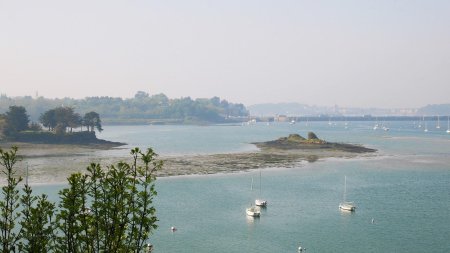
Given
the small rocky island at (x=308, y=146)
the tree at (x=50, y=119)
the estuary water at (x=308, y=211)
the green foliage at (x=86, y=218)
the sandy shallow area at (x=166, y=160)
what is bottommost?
the estuary water at (x=308, y=211)

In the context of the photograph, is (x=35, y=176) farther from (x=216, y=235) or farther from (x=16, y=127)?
(x=16, y=127)

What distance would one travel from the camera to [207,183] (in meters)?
85.1

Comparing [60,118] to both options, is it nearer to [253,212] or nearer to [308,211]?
[253,212]

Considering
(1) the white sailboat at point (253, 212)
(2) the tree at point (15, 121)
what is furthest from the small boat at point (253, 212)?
(2) the tree at point (15, 121)

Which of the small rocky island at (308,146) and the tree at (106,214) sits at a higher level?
the tree at (106,214)

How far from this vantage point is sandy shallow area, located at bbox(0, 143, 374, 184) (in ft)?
311

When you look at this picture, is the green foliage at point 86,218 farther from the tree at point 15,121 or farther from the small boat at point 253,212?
the tree at point 15,121

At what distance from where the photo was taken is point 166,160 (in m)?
117

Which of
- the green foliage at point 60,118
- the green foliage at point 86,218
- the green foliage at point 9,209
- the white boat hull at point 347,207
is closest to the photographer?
the green foliage at point 9,209

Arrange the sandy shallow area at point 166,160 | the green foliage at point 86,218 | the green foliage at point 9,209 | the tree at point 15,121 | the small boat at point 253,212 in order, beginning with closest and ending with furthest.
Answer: the green foliage at point 9,209, the green foliage at point 86,218, the small boat at point 253,212, the sandy shallow area at point 166,160, the tree at point 15,121

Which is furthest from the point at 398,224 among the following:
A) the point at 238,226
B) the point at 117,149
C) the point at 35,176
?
the point at 117,149

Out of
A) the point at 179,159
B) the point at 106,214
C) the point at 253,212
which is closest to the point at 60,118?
the point at 179,159

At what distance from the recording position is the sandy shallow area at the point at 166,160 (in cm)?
9481

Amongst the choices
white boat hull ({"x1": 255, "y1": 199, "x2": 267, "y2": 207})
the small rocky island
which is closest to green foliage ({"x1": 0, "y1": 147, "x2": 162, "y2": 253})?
white boat hull ({"x1": 255, "y1": 199, "x2": 267, "y2": 207})
